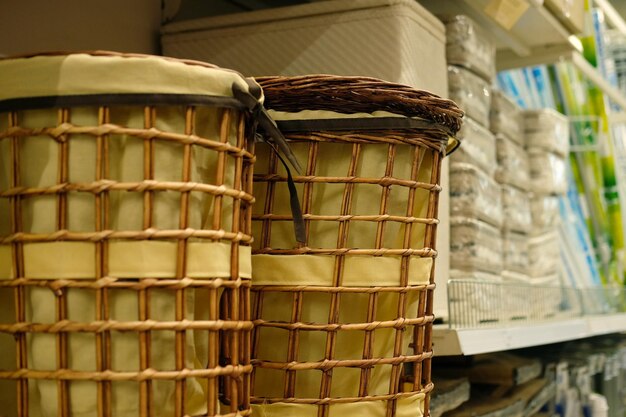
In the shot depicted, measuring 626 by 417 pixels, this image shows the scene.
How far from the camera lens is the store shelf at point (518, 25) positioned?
76.0 inches

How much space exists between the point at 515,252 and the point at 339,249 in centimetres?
141

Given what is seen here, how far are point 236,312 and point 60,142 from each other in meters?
0.24

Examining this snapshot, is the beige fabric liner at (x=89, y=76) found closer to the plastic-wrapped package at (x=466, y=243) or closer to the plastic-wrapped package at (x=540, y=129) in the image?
the plastic-wrapped package at (x=466, y=243)

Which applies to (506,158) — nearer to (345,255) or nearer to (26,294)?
(345,255)

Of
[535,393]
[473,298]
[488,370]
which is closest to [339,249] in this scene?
[473,298]

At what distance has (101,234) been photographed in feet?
2.58

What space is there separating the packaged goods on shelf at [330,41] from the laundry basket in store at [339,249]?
A: 49 centimetres

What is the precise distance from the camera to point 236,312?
881 millimetres

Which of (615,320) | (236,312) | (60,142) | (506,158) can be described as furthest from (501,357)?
(60,142)

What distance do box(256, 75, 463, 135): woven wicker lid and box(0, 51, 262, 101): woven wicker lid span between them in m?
0.22

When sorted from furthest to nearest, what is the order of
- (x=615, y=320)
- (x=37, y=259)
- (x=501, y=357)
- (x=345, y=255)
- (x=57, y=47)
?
(x=615, y=320), (x=501, y=357), (x=57, y=47), (x=345, y=255), (x=37, y=259)

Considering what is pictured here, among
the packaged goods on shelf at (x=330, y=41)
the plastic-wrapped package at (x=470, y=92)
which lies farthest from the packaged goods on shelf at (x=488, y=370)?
the packaged goods on shelf at (x=330, y=41)

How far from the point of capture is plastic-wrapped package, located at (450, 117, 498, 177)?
1902 mm

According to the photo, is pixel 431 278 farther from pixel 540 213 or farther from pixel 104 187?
pixel 540 213
